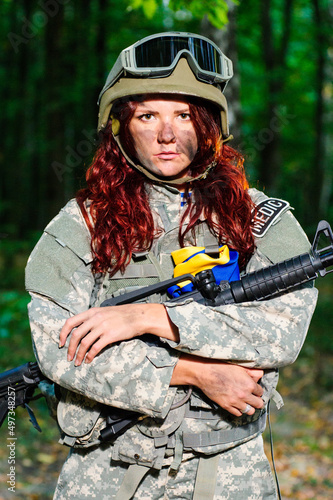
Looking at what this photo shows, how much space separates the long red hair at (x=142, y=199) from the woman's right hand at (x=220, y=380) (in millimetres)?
478

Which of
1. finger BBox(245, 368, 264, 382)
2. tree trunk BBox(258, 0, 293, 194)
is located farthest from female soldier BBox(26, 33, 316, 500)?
tree trunk BBox(258, 0, 293, 194)

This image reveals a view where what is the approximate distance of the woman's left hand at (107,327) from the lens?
1.96 m

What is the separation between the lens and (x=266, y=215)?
2279 mm

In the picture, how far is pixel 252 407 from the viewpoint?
6.82 ft

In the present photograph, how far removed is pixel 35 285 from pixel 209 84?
1.11m

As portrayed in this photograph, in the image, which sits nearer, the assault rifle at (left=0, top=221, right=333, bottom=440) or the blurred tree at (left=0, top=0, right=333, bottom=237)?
the assault rifle at (left=0, top=221, right=333, bottom=440)

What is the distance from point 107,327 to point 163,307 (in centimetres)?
22

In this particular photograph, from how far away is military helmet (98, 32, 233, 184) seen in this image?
225 cm

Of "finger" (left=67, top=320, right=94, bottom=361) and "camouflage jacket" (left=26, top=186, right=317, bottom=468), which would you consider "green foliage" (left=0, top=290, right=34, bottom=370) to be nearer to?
"camouflage jacket" (left=26, top=186, right=317, bottom=468)

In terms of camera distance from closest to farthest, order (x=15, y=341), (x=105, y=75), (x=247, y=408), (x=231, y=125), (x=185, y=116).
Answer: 1. (x=247, y=408)
2. (x=185, y=116)
3. (x=231, y=125)
4. (x=15, y=341)
5. (x=105, y=75)

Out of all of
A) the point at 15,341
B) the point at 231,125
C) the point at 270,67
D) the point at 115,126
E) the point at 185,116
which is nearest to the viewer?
the point at 185,116

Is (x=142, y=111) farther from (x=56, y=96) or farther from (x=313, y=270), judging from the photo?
(x=56, y=96)

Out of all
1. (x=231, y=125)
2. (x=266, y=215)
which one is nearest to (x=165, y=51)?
(x=266, y=215)

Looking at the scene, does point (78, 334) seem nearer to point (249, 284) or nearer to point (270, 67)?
point (249, 284)
